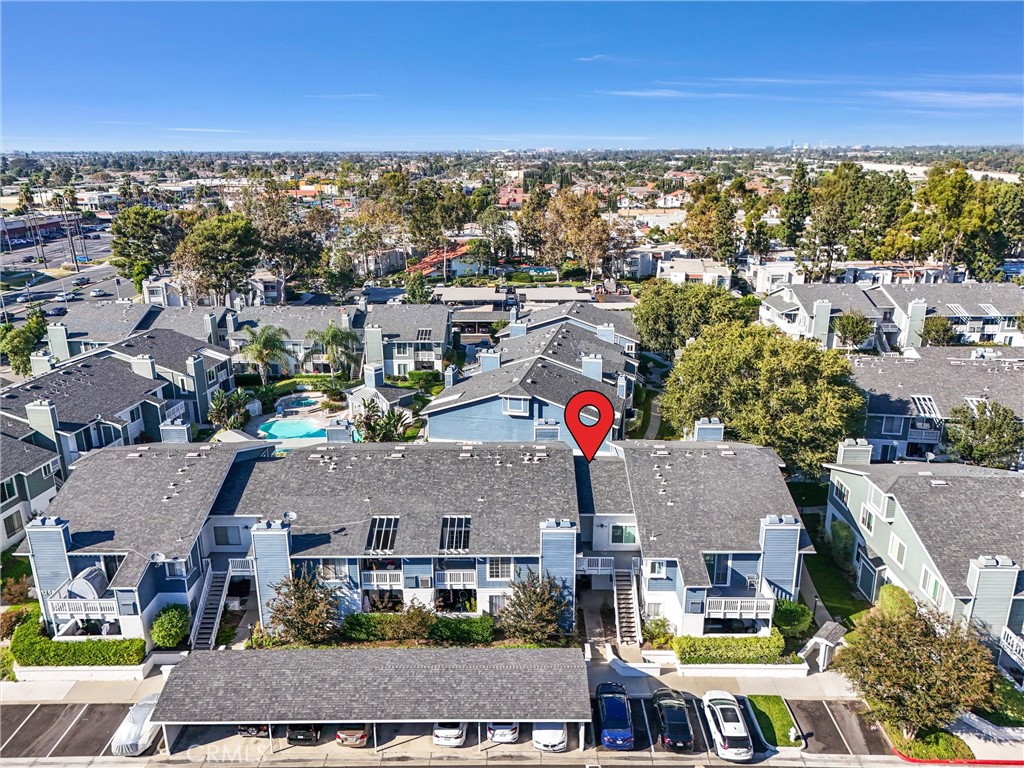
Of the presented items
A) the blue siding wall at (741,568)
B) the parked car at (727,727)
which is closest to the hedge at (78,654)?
the parked car at (727,727)

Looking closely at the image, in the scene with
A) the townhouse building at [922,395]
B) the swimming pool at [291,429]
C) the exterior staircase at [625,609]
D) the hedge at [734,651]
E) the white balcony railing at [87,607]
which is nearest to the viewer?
the hedge at [734,651]

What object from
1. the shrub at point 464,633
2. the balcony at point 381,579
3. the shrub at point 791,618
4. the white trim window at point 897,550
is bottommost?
the shrub at point 464,633

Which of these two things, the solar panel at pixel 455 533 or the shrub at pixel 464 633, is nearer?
the shrub at pixel 464 633

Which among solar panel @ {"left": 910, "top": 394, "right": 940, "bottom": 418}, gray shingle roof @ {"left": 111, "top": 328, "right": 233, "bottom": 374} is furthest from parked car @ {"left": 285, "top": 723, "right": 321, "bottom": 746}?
solar panel @ {"left": 910, "top": 394, "right": 940, "bottom": 418}

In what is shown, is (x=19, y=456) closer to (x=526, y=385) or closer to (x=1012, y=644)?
(x=526, y=385)

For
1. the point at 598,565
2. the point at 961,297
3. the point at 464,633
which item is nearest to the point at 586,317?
the point at 598,565

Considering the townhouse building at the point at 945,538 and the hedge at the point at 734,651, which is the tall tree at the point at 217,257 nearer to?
the townhouse building at the point at 945,538

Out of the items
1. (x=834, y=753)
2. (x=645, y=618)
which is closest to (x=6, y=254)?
(x=645, y=618)
